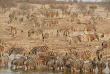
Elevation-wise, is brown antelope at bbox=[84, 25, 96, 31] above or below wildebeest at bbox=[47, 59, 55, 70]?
above

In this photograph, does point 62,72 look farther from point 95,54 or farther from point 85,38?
point 85,38

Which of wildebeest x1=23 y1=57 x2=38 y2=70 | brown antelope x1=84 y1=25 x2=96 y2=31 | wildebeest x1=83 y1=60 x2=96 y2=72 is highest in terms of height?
brown antelope x1=84 y1=25 x2=96 y2=31

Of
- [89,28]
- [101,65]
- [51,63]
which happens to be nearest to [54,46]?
[51,63]

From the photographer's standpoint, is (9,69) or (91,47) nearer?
(9,69)

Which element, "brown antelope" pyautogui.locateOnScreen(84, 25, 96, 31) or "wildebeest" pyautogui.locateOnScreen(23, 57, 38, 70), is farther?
"brown antelope" pyautogui.locateOnScreen(84, 25, 96, 31)

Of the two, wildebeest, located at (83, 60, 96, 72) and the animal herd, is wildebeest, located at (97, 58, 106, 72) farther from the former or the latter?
wildebeest, located at (83, 60, 96, 72)

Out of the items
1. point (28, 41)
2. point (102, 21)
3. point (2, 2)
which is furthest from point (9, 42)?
point (2, 2)

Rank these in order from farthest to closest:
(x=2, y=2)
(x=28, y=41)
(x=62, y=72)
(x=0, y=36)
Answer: (x=2, y=2), (x=0, y=36), (x=28, y=41), (x=62, y=72)

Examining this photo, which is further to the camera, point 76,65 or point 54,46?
point 54,46

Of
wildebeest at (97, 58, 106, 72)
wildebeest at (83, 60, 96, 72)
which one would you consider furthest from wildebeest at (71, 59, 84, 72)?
wildebeest at (97, 58, 106, 72)

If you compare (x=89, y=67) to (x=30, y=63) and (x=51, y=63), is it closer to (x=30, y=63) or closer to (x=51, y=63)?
(x=51, y=63)

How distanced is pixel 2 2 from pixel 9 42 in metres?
25.6

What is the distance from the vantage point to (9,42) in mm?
19297

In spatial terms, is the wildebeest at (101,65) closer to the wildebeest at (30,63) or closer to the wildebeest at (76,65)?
the wildebeest at (76,65)
